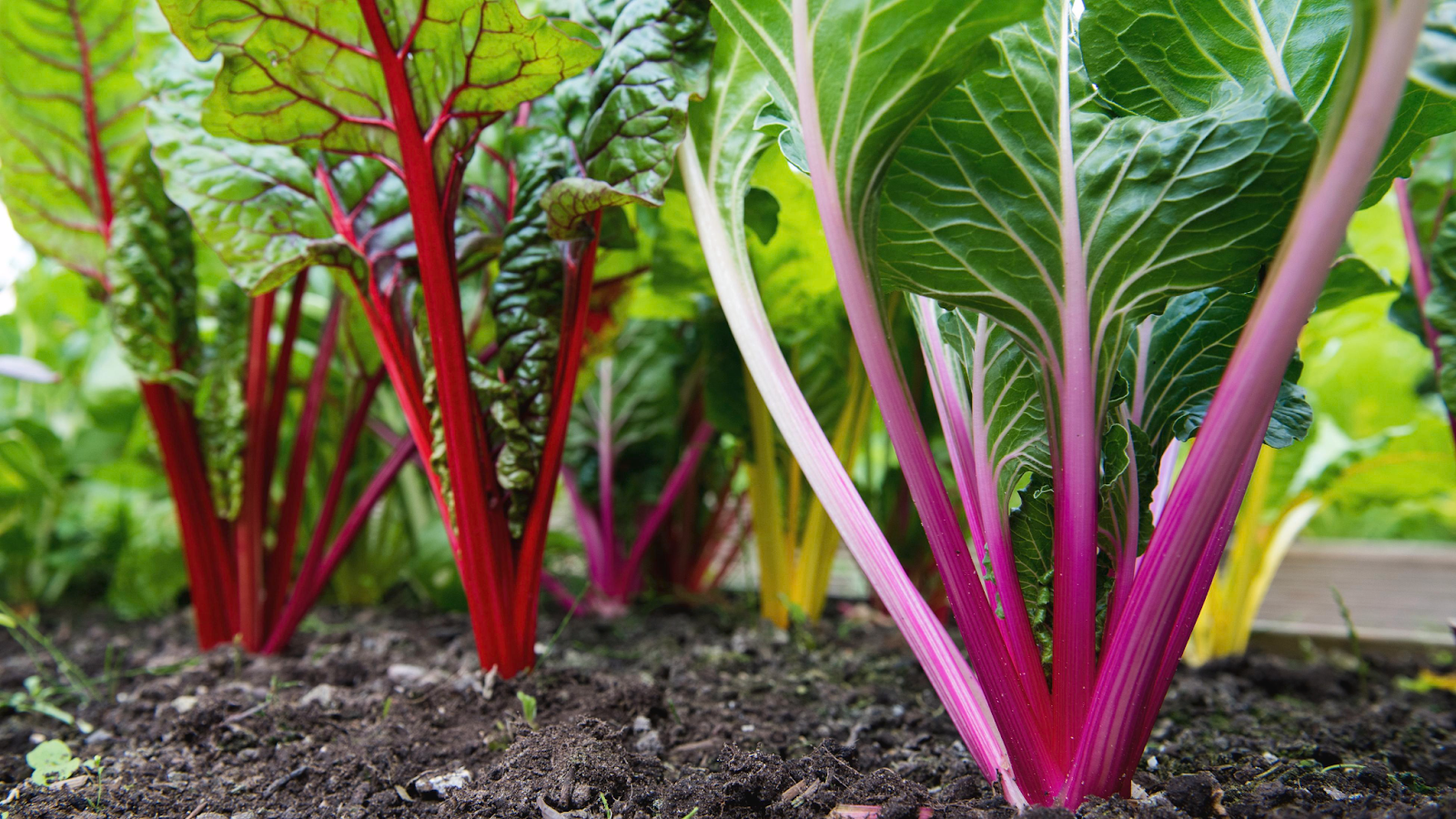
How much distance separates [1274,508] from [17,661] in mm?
2871

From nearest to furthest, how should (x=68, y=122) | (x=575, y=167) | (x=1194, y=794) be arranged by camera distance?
(x=1194, y=794) < (x=575, y=167) < (x=68, y=122)

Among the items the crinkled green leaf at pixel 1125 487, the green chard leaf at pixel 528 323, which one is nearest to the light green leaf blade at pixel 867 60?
the crinkled green leaf at pixel 1125 487

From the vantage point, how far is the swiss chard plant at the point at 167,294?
4.64ft

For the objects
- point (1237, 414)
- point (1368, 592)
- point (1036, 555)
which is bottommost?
point (1368, 592)

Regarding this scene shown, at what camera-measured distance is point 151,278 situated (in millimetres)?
1391

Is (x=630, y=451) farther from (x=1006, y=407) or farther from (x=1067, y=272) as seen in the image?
(x=1067, y=272)

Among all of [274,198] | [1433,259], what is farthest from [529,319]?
[1433,259]

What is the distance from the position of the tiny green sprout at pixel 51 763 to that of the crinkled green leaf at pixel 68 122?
94 centimetres

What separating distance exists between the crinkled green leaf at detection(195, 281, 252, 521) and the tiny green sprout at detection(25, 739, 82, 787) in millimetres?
513

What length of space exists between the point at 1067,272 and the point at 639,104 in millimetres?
560

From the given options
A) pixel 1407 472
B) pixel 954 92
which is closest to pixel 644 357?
pixel 954 92

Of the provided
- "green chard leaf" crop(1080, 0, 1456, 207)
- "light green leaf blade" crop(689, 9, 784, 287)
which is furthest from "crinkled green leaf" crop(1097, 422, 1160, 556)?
"light green leaf blade" crop(689, 9, 784, 287)

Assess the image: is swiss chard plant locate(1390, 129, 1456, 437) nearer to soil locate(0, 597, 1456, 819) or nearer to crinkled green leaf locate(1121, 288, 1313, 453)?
crinkled green leaf locate(1121, 288, 1313, 453)

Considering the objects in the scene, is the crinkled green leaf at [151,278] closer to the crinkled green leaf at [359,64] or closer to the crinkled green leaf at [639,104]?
the crinkled green leaf at [359,64]
